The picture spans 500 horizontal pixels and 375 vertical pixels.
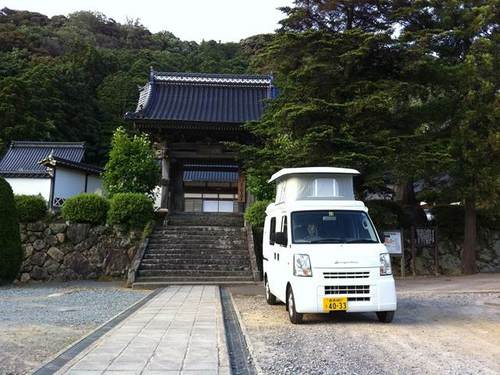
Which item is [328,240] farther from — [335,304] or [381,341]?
[381,341]

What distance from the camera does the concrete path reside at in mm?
4695

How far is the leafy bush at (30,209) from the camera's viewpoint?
54.1 feet

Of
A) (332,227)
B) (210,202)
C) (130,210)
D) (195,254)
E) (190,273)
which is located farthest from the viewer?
(210,202)

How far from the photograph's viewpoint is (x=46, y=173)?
3012 cm

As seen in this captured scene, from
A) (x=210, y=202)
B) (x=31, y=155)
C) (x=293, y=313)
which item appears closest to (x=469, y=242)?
(x=293, y=313)

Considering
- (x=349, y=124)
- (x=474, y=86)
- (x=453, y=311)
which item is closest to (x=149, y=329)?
(x=453, y=311)

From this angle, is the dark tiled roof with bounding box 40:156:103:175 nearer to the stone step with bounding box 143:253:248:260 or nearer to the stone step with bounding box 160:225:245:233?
the stone step with bounding box 160:225:245:233

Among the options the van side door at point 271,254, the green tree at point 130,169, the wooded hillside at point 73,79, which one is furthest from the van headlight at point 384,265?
the wooded hillside at point 73,79

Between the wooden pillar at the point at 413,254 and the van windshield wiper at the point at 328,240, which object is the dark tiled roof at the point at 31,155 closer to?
the wooden pillar at the point at 413,254

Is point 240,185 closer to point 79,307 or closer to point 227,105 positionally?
point 227,105

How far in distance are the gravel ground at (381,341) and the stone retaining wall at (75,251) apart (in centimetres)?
767

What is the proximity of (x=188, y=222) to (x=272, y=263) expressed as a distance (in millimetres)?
9645

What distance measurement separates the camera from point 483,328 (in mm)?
7488

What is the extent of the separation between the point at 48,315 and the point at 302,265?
4.86 metres
